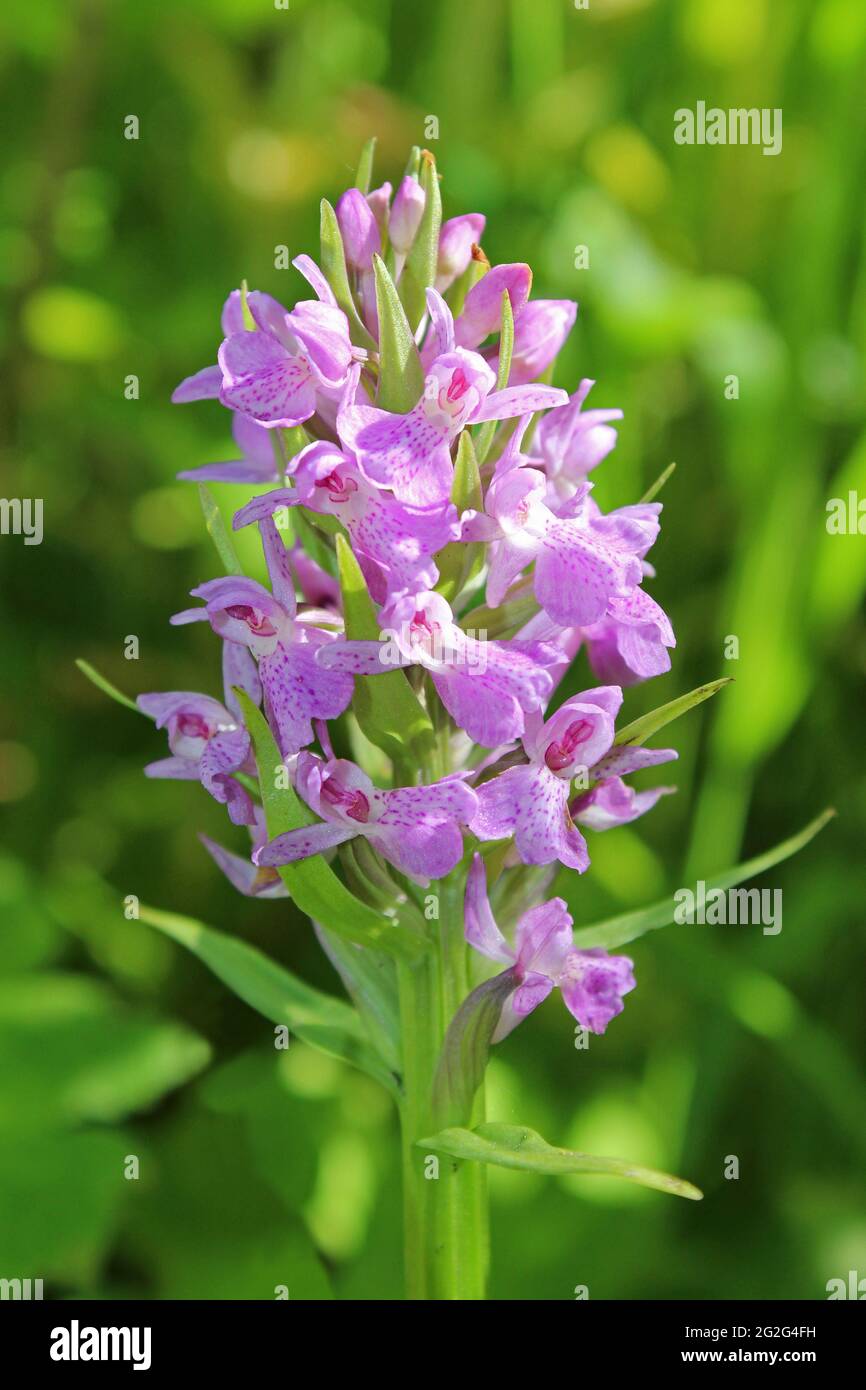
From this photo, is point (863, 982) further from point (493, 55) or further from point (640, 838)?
point (493, 55)

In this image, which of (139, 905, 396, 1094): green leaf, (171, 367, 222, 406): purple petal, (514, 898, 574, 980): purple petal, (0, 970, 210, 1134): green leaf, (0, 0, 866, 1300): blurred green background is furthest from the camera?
(0, 0, 866, 1300): blurred green background

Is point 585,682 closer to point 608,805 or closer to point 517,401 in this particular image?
point 608,805

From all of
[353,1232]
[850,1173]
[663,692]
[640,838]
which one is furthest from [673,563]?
[353,1232]

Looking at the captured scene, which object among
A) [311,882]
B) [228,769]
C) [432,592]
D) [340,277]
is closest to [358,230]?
[340,277]

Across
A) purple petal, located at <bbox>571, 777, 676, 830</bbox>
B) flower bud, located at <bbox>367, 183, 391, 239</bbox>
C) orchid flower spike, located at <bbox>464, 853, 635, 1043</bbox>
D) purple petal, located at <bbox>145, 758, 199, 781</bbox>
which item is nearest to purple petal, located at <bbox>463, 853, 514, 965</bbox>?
orchid flower spike, located at <bbox>464, 853, 635, 1043</bbox>

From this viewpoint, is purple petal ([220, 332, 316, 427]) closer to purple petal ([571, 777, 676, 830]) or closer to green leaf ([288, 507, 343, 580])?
green leaf ([288, 507, 343, 580])
